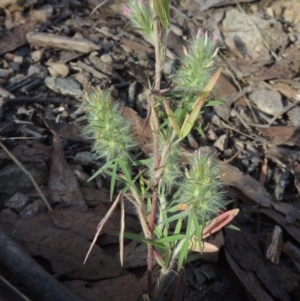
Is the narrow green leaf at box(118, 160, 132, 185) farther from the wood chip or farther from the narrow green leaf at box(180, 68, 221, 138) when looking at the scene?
the wood chip

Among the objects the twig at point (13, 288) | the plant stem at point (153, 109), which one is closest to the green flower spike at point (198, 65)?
the plant stem at point (153, 109)

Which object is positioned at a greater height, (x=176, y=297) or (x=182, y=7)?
(x=182, y=7)

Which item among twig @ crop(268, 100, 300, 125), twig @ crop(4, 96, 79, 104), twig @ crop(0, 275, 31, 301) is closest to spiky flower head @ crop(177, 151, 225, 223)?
twig @ crop(0, 275, 31, 301)

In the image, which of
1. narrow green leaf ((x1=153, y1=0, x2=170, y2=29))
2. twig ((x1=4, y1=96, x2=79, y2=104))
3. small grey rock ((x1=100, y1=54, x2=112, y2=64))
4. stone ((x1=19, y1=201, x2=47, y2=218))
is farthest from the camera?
small grey rock ((x1=100, y1=54, x2=112, y2=64))

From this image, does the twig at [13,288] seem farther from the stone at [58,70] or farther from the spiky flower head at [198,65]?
the stone at [58,70]

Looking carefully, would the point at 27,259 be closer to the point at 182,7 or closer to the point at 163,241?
the point at 163,241

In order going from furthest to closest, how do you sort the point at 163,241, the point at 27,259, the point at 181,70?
the point at 27,259 < the point at 163,241 < the point at 181,70

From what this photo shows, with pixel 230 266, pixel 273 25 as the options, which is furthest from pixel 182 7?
pixel 230 266

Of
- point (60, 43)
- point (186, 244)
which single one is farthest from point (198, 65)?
point (60, 43)
